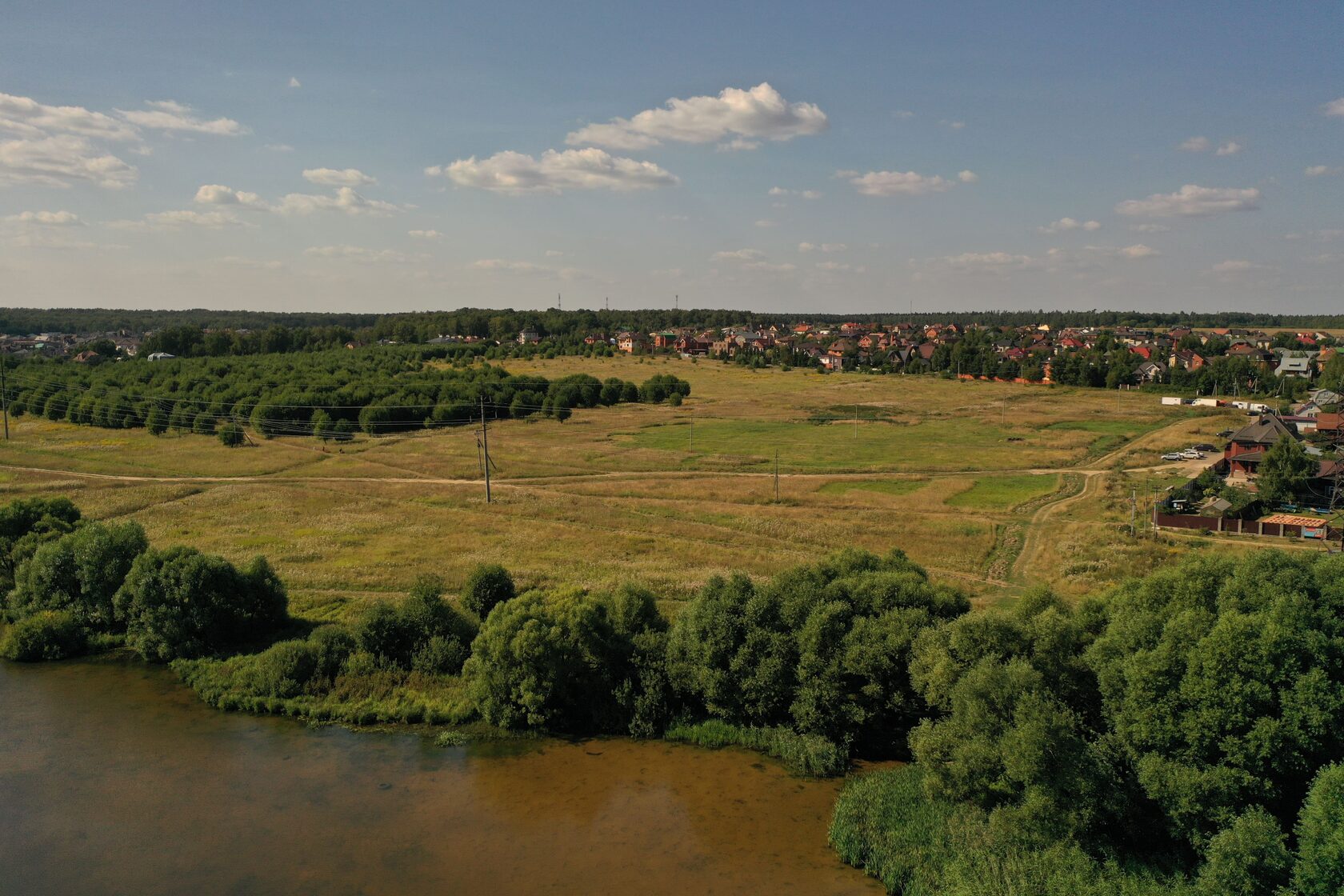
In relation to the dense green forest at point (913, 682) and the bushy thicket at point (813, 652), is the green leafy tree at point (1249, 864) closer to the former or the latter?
the dense green forest at point (913, 682)

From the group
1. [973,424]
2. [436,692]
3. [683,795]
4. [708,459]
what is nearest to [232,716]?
[436,692]

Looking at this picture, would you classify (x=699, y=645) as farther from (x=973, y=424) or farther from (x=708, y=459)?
(x=973, y=424)

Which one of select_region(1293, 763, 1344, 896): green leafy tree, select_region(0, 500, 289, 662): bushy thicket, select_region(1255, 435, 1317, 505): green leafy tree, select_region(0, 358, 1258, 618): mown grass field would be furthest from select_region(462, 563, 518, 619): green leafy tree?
select_region(1255, 435, 1317, 505): green leafy tree

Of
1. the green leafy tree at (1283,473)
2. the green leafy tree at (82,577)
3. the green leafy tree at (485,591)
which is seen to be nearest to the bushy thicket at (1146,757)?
the green leafy tree at (485,591)

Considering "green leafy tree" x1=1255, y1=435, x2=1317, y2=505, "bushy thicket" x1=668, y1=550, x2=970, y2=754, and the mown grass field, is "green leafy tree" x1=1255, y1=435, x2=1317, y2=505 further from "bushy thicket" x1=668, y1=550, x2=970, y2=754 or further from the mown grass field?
"bushy thicket" x1=668, y1=550, x2=970, y2=754

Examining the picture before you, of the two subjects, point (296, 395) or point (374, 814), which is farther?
point (296, 395)

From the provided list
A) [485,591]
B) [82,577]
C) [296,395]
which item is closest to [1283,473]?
[485,591]

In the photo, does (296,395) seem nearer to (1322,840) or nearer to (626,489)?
(626,489)
